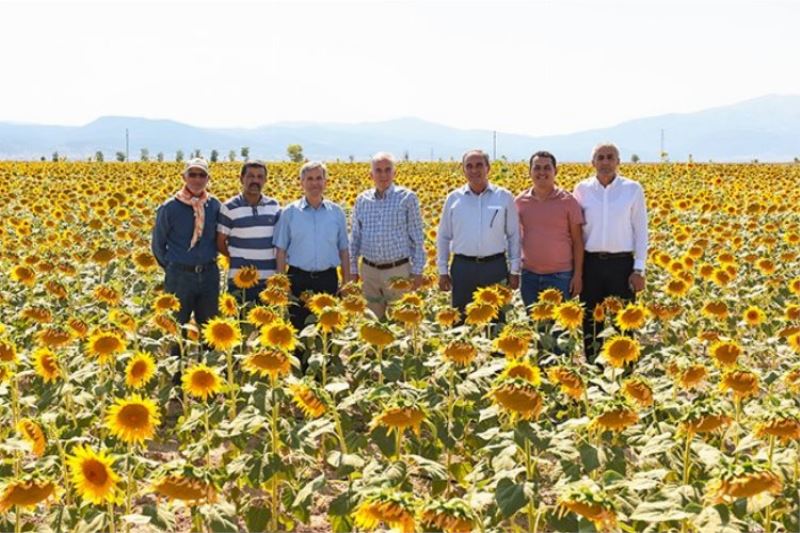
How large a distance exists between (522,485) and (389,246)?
12.0 feet

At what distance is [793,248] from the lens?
10.0 meters

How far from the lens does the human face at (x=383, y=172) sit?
6.19 m

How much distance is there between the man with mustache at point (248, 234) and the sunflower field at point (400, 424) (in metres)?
0.34

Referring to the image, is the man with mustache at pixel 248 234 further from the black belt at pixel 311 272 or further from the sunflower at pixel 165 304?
the sunflower at pixel 165 304

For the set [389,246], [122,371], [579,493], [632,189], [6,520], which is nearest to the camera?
[579,493]

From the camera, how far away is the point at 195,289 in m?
6.10

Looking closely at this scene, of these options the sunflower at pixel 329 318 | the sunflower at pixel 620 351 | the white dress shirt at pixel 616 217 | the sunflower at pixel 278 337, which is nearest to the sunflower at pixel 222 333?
the sunflower at pixel 278 337

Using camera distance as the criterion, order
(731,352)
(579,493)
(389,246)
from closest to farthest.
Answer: (579,493) → (731,352) → (389,246)

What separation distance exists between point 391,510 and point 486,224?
3.96 meters

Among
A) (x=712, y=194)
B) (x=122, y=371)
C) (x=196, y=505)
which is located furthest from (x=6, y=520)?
(x=712, y=194)

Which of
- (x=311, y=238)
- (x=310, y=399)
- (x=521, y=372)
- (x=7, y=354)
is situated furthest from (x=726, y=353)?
(x=7, y=354)

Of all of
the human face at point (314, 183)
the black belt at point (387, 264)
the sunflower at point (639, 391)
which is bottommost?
the sunflower at point (639, 391)

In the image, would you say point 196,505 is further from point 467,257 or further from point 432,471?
point 467,257

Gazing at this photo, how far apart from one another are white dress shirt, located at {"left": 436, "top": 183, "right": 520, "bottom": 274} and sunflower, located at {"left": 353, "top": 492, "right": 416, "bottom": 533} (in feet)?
12.6
